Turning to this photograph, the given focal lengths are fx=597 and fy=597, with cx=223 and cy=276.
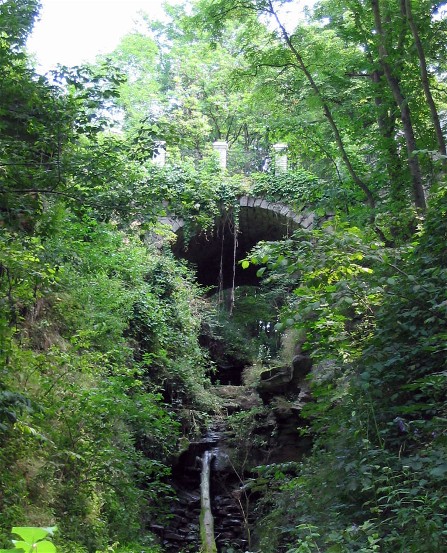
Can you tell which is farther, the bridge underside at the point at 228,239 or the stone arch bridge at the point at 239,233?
the bridge underside at the point at 228,239

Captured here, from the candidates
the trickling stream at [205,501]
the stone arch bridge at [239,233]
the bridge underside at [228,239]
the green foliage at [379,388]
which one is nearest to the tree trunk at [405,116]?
the green foliage at [379,388]

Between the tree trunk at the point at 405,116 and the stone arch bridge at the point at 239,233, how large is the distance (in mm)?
6398

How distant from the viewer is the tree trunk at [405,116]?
21.6 feet

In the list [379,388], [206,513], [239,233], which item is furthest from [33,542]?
[239,233]

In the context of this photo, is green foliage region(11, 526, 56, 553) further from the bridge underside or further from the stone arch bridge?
the bridge underside

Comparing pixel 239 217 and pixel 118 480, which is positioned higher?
pixel 239 217

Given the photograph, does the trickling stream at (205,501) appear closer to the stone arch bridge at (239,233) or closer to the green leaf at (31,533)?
the stone arch bridge at (239,233)

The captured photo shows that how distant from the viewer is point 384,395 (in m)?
5.06

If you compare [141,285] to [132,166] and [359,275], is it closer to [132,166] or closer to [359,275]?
[132,166]

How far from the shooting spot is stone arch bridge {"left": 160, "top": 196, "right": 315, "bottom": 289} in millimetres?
14406

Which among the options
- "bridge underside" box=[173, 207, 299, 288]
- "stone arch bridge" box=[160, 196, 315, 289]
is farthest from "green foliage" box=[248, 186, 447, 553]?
"bridge underside" box=[173, 207, 299, 288]

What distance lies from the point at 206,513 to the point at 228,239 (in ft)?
29.0

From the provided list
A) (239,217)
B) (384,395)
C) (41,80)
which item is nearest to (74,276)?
(41,80)

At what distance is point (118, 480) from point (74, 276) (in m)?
3.04
